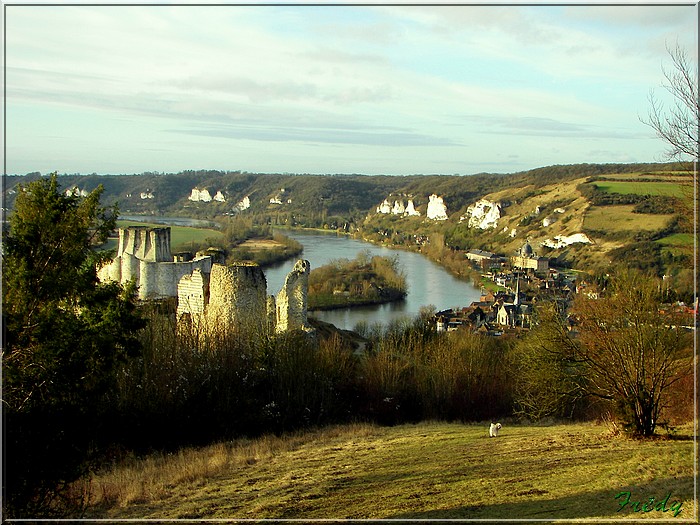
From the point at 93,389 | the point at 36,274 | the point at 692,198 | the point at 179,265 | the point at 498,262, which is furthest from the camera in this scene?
the point at 498,262

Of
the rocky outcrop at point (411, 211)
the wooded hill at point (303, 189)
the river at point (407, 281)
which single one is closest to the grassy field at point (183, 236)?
the river at point (407, 281)

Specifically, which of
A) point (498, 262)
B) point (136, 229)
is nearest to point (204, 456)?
point (136, 229)

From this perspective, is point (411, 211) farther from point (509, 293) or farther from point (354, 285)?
point (354, 285)

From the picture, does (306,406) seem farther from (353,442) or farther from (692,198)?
(692,198)

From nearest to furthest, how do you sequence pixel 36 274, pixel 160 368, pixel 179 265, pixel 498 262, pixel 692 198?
pixel 36 274 → pixel 692 198 → pixel 160 368 → pixel 179 265 → pixel 498 262
